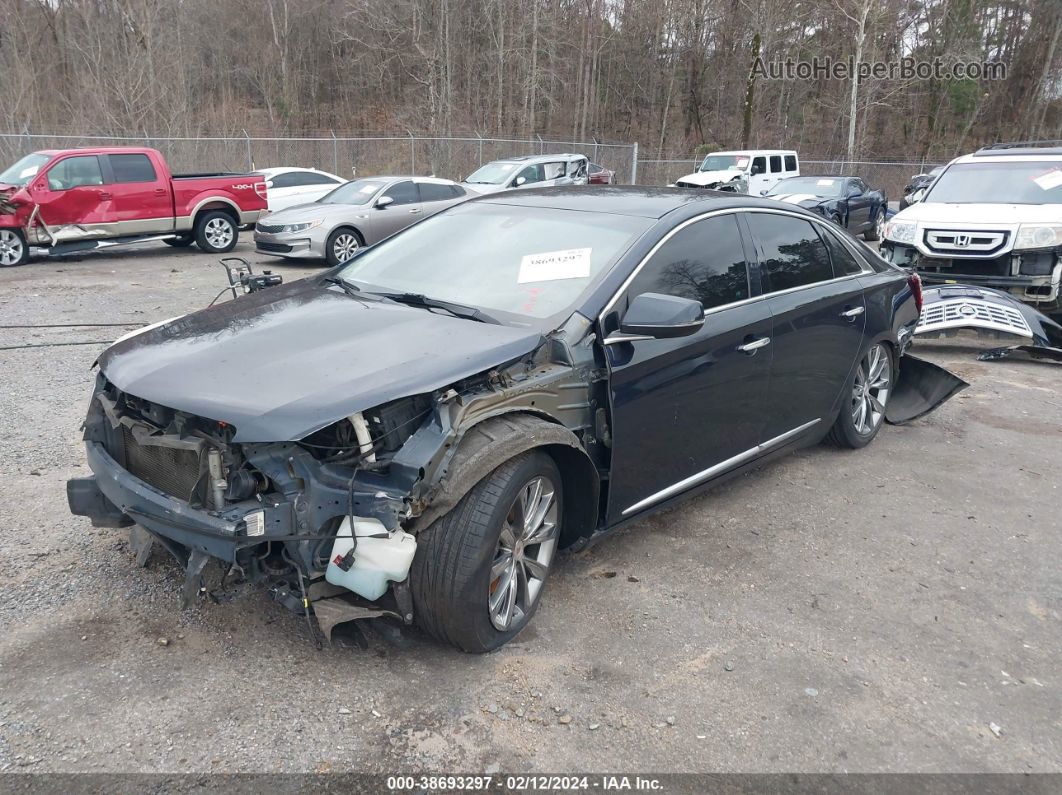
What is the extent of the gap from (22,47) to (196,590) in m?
34.8

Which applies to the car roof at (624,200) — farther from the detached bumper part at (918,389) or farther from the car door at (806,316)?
the detached bumper part at (918,389)

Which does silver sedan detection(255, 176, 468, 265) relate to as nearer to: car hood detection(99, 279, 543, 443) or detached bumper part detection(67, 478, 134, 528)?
car hood detection(99, 279, 543, 443)

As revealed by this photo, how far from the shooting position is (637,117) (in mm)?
43312

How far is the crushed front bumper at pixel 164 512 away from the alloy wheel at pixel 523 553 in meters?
0.86

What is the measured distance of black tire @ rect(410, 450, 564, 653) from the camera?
296 cm

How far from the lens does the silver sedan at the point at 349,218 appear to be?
13250 mm

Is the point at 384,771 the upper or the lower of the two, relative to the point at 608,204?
lower


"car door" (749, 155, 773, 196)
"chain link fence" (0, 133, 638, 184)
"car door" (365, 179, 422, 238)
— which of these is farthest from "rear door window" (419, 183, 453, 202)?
"chain link fence" (0, 133, 638, 184)

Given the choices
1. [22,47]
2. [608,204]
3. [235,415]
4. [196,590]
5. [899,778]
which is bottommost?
[899,778]

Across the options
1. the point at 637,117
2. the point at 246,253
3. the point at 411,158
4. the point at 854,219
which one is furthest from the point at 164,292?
the point at 637,117

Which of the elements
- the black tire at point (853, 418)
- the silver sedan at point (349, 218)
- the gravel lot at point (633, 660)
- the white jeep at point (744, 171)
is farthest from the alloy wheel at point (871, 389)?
the white jeep at point (744, 171)

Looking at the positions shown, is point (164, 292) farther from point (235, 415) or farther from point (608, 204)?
point (235, 415)

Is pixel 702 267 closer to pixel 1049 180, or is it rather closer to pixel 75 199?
pixel 1049 180

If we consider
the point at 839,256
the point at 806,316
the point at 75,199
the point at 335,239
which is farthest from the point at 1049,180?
the point at 75,199
